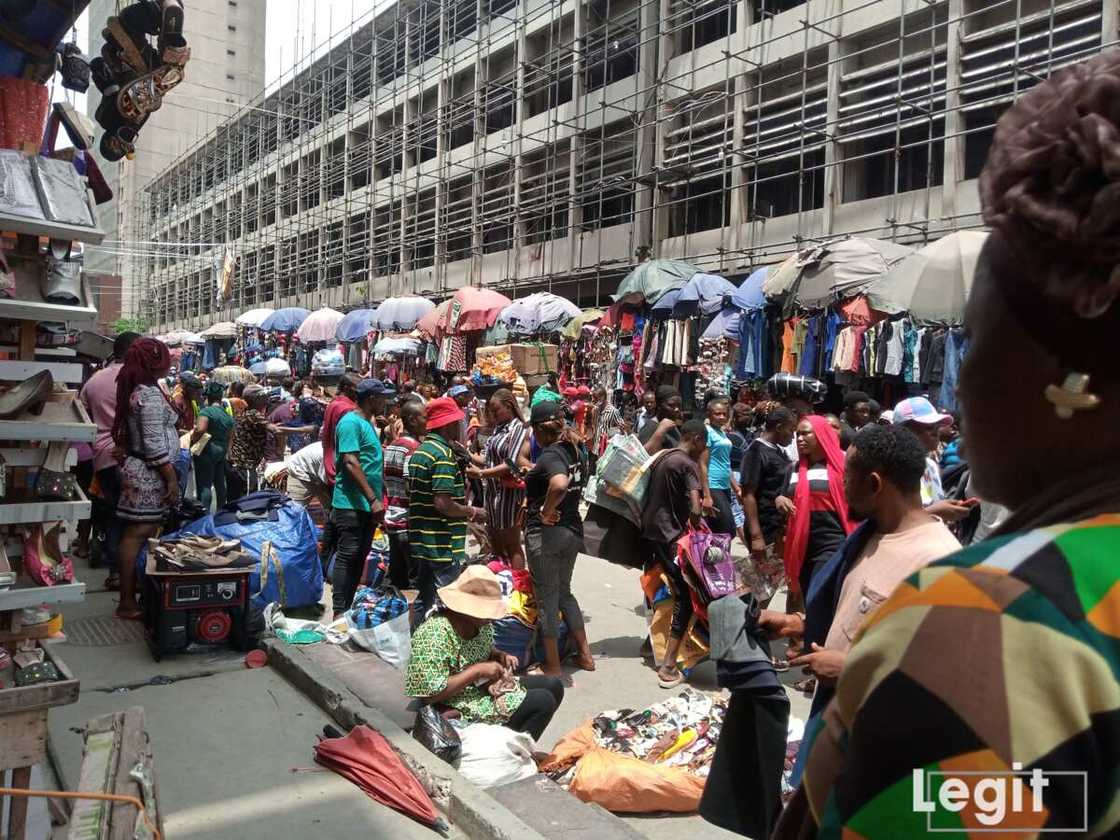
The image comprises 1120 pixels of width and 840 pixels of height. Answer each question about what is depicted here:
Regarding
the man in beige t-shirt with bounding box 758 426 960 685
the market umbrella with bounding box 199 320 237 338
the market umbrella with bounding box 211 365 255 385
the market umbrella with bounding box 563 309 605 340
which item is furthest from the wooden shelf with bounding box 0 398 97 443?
the market umbrella with bounding box 199 320 237 338

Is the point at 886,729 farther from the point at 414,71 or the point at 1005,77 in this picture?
the point at 414,71

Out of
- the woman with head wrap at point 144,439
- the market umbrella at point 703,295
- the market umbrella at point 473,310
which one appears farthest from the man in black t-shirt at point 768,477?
the market umbrella at point 473,310

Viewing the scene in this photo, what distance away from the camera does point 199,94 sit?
54219mm

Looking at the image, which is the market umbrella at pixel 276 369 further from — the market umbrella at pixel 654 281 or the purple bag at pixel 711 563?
the purple bag at pixel 711 563

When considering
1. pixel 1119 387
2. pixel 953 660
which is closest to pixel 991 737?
pixel 953 660

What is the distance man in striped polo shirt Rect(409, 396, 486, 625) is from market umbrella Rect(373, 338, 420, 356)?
12.4 metres

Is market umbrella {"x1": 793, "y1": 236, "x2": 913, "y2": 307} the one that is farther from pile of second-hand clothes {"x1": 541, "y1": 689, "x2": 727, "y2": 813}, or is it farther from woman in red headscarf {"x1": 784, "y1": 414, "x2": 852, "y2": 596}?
pile of second-hand clothes {"x1": 541, "y1": 689, "x2": 727, "y2": 813}

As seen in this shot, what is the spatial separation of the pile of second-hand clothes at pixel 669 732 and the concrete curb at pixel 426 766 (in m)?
0.91

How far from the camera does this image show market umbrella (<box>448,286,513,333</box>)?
15.8 metres

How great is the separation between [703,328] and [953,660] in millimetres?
11643

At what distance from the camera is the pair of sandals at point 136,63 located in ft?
14.4

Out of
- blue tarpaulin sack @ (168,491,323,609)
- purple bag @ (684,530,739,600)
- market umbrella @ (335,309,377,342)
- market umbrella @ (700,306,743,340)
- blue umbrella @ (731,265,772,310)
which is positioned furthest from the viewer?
market umbrella @ (335,309,377,342)

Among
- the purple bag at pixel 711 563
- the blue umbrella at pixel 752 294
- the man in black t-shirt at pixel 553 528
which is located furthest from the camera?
the blue umbrella at pixel 752 294

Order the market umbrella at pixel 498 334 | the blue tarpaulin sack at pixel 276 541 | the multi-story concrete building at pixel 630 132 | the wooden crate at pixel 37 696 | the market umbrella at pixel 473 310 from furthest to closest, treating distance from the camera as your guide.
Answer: the market umbrella at pixel 473 310
the market umbrella at pixel 498 334
the multi-story concrete building at pixel 630 132
the blue tarpaulin sack at pixel 276 541
the wooden crate at pixel 37 696
